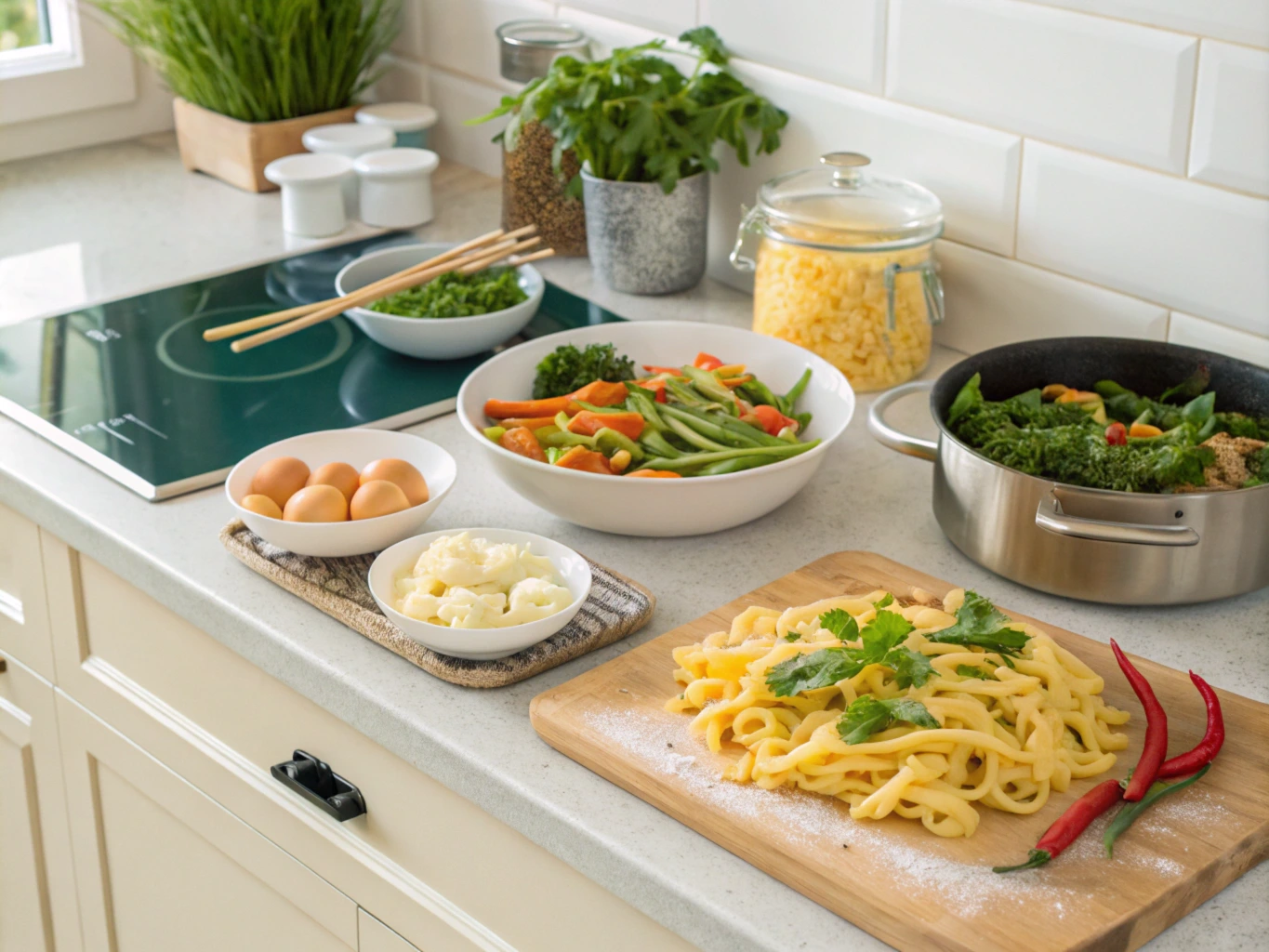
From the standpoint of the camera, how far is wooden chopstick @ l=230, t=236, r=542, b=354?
4.42 ft

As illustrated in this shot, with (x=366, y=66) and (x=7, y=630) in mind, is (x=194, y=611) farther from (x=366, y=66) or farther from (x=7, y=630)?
(x=366, y=66)

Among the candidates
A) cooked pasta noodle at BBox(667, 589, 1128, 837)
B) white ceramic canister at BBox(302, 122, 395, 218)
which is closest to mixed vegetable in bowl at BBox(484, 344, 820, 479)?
cooked pasta noodle at BBox(667, 589, 1128, 837)

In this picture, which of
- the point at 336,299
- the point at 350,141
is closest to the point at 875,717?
the point at 336,299

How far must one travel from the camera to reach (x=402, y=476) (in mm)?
1128

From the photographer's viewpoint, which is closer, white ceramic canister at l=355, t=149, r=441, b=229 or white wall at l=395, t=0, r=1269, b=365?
white wall at l=395, t=0, r=1269, b=365

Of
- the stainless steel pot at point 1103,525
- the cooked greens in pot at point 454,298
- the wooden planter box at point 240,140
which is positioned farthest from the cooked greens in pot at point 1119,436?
the wooden planter box at point 240,140

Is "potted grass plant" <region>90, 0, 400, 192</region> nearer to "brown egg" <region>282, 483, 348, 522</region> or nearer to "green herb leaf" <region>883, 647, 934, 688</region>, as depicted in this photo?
"brown egg" <region>282, 483, 348, 522</region>

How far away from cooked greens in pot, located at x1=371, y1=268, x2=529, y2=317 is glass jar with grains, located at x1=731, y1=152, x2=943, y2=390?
0.28 m

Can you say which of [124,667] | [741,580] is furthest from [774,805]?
[124,667]

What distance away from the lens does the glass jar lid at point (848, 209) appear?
135 cm

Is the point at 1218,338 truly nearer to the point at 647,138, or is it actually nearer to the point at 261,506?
the point at 647,138

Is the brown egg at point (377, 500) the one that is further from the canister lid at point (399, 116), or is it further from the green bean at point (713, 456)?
the canister lid at point (399, 116)

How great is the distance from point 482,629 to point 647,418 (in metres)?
0.33

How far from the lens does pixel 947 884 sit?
0.77 m
